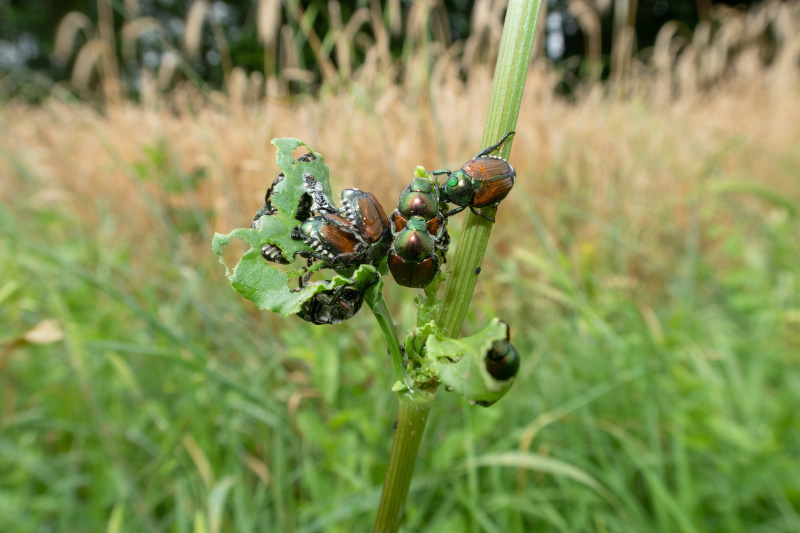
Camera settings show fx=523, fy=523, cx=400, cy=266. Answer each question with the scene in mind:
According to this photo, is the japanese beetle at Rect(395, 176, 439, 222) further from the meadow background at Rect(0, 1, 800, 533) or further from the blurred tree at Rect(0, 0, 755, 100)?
the blurred tree at Rect(0, 0, 755, 100)

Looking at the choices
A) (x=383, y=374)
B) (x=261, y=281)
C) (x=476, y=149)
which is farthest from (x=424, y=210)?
(x=476, y=149)

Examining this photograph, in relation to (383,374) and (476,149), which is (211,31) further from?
(383,374)

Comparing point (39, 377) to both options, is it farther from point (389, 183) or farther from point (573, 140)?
point (573, 140)

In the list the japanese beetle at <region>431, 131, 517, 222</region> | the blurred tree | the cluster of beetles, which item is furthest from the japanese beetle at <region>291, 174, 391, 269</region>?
the blurred tree

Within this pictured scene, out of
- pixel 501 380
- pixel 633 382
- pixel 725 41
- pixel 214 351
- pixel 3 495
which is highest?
pixel 501 380

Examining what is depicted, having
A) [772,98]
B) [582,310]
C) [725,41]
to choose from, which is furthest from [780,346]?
[772,98]

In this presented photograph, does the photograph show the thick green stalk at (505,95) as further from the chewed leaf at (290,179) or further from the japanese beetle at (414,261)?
the chewed leaf at (290,179)
